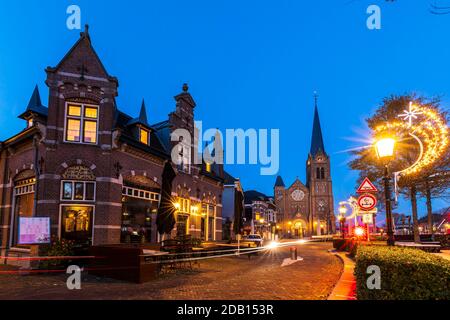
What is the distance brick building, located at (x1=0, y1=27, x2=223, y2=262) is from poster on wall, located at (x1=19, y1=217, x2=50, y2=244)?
3.66ft

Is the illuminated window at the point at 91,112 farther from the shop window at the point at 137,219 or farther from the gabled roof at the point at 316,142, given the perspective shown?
the gabled roof at the point at 316,142

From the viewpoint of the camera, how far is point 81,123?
16.3m

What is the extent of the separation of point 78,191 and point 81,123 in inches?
139

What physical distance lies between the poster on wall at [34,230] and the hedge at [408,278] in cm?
1266

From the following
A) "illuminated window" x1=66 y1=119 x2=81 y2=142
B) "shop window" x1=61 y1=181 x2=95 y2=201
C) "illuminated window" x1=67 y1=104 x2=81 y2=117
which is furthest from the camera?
"illuminated window" x1=67 y1=104 x2=81 y2=117

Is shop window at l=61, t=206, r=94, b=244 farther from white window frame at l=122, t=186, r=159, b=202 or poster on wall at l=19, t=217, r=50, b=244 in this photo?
white window frame at l=122, t=186, r=159, b=202

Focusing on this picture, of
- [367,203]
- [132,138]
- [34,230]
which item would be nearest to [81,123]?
[132,138]

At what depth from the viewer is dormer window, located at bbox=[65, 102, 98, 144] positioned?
16094 millimetres

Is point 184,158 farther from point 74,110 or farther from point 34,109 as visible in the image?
point 34,109

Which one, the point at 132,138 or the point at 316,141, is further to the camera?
the point at 316,141

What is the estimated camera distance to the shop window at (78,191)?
50.7ft

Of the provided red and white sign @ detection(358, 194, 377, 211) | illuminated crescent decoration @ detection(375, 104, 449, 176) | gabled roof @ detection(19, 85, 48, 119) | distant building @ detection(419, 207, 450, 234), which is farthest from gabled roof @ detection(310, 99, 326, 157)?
red and white sign @ detection(358, 194, 377, 211)

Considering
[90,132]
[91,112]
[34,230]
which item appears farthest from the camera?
[91,112]

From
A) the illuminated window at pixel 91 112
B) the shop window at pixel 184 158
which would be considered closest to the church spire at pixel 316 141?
the shop window at pixel 184 158
